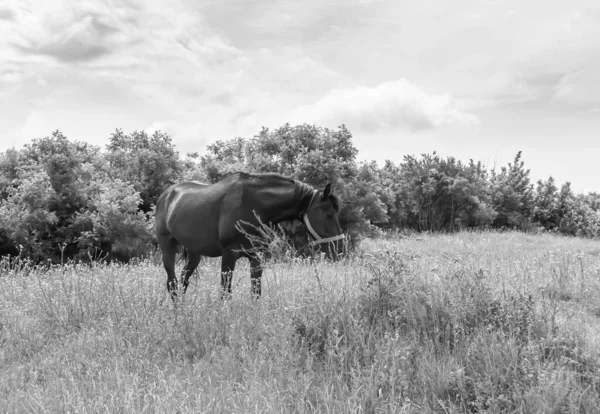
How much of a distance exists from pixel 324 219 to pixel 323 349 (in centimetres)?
208

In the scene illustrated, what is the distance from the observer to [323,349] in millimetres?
4664

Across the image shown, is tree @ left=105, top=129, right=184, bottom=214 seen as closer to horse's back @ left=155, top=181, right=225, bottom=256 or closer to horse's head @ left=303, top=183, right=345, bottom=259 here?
horse's back @ left=155, top=181, right=225, bottom=256

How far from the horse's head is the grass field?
49 centimetres

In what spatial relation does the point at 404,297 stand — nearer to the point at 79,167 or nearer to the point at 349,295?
the point at 349,295

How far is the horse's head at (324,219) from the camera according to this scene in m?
6.31

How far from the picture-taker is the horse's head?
631cm

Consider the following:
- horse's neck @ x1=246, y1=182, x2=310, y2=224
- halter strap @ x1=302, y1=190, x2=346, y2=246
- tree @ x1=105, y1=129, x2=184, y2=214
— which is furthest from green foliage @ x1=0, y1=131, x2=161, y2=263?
halter strap @ x1=302, y1=190, x2=346, y2=246

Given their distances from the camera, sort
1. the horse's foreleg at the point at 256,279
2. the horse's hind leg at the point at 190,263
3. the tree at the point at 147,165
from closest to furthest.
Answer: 1. the horse's foreleg at the point at 256,279
2. the horse's hind leg at the point at 190,263
3. the tree at the point at 147,165

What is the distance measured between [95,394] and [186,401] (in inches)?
30.3

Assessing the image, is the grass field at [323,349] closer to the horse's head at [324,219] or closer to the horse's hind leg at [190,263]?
the horse's head at [324,219]

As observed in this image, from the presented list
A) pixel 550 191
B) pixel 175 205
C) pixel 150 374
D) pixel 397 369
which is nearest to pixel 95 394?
pixel 150 374

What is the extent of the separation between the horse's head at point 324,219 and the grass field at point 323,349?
0.49m

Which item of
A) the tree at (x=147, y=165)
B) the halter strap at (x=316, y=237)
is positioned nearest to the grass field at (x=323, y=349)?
the halter strap at (x=316, y=237)

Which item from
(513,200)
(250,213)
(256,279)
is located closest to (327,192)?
(250,213)
